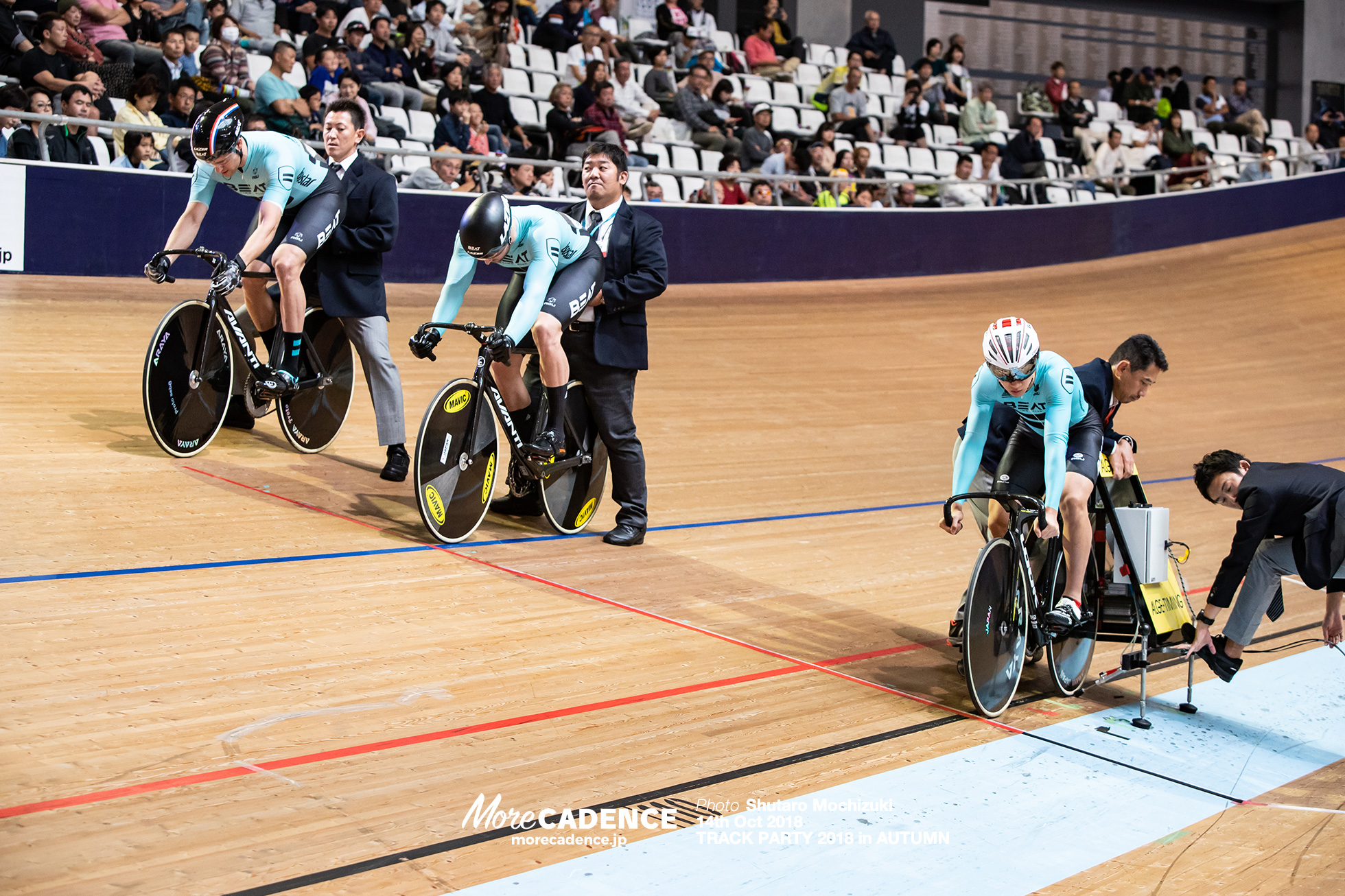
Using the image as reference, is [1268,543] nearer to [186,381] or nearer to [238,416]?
[186,381]

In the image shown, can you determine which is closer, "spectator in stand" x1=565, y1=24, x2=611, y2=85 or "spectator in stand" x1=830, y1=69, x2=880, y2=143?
"spectator in stand" x1=565, y1=24, x2=611, y2=85

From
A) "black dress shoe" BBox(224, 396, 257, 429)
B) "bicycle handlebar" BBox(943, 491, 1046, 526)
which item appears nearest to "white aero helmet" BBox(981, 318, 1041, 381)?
"bicycle handlebar" BBox(943, 491, 1046, 526)

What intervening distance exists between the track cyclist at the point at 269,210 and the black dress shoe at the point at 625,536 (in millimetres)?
1531

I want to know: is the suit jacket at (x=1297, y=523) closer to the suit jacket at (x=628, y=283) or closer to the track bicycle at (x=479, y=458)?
the suit jacket at (x=628, y=283)

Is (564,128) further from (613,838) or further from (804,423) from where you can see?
(613,838)

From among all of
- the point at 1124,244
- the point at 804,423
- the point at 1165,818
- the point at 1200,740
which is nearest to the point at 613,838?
the point at 1165,818

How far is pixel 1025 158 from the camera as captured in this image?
14.7m

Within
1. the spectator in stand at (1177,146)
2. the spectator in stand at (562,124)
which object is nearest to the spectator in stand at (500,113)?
the spectator in stand at (562,124)

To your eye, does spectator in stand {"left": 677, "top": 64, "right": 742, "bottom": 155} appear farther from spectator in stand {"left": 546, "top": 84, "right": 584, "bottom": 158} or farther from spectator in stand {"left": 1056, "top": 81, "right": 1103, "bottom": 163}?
spectator in stand {"left": 1056, "top": 81, "right": 1103, "bottom": 163}

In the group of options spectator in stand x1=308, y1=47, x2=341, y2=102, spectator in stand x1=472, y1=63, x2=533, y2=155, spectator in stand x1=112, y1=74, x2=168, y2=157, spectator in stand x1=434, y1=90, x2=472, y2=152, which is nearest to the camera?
spectator in stand x1=112, y1=74, x2=168, y2=157

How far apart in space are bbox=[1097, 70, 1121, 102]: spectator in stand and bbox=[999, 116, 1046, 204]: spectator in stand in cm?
468

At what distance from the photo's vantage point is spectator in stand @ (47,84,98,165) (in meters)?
7.62

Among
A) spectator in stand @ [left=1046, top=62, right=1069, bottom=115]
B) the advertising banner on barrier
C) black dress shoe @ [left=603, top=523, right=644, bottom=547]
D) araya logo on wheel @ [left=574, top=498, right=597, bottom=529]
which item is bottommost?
black dress shoe @ [left=603, top=523, right=644, bottom=547]

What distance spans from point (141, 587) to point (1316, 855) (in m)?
3.44
